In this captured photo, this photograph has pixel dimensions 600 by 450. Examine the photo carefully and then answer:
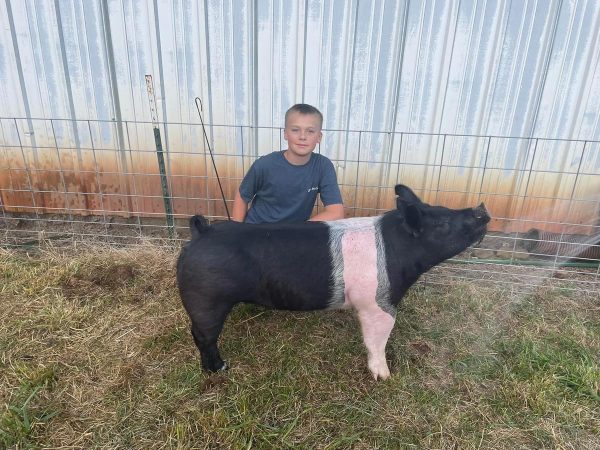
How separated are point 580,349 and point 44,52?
5416 millimetres

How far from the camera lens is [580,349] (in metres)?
2.93

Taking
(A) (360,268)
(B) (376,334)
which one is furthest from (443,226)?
(B) (376,334)

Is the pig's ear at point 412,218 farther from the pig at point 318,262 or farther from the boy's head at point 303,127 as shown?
the boy's head at point 303,127

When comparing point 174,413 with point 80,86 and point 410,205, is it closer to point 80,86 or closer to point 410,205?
point 410,205

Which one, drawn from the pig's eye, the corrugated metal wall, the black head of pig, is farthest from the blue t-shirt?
the pig's eye

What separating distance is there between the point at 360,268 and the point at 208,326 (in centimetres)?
97

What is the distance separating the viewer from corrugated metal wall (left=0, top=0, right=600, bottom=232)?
12.3 ft

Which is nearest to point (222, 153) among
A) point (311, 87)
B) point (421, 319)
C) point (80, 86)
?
point (311, 87)

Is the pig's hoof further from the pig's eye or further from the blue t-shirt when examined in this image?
the blue t-shirt

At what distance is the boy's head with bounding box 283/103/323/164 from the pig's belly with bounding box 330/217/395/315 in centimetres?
76

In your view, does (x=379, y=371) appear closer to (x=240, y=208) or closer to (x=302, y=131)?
(x=240, y=208)

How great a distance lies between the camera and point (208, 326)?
7.79 feet

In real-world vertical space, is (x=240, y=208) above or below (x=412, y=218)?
below

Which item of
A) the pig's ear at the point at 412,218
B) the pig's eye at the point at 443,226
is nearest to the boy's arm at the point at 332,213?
the pig's ear at the point at 412,218
